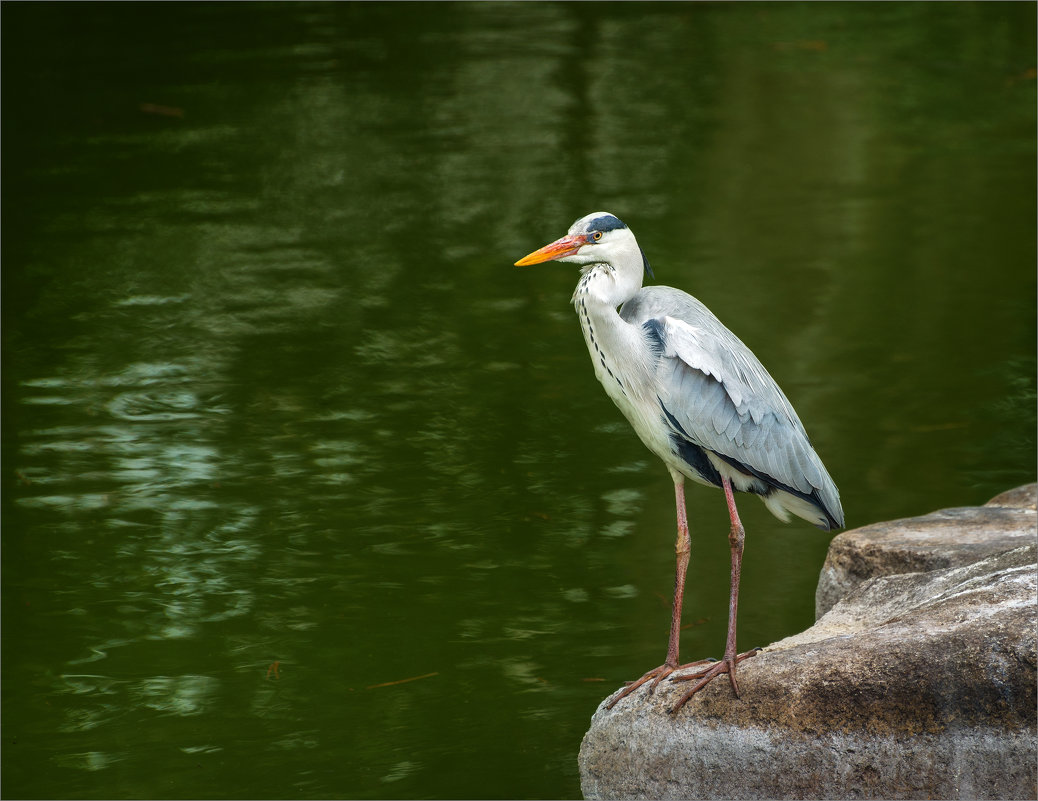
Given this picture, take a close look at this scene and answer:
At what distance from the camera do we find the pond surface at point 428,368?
564 centimetres

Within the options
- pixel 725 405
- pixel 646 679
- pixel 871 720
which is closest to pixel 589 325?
pixel 725 405

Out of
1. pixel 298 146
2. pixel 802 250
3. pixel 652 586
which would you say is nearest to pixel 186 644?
pixel 652 586

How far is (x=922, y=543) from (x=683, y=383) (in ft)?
4.25

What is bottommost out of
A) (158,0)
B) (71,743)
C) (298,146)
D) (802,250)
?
(71,743)

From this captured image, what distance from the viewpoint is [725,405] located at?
441 cm

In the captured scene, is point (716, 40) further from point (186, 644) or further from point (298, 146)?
point (186, 644)

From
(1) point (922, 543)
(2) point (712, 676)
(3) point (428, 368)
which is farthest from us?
(3) point (428, 368)

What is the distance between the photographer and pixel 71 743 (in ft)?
17.6

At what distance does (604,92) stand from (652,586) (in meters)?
9.12

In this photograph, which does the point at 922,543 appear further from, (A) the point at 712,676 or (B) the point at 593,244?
(B) the point at 593,244

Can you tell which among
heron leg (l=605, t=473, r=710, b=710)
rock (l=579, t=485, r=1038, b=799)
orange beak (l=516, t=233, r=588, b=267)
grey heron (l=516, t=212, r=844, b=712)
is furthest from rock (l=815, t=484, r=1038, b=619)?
orange beak (l=516, t=233, r=588, b=267)

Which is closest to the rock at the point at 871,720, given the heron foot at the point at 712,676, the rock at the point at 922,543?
the heron foot at the point at 712,676

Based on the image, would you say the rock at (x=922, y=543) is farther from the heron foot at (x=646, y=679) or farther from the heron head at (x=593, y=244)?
the heron head at (x=593, y=244)

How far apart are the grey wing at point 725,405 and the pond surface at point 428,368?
1.33 metres
